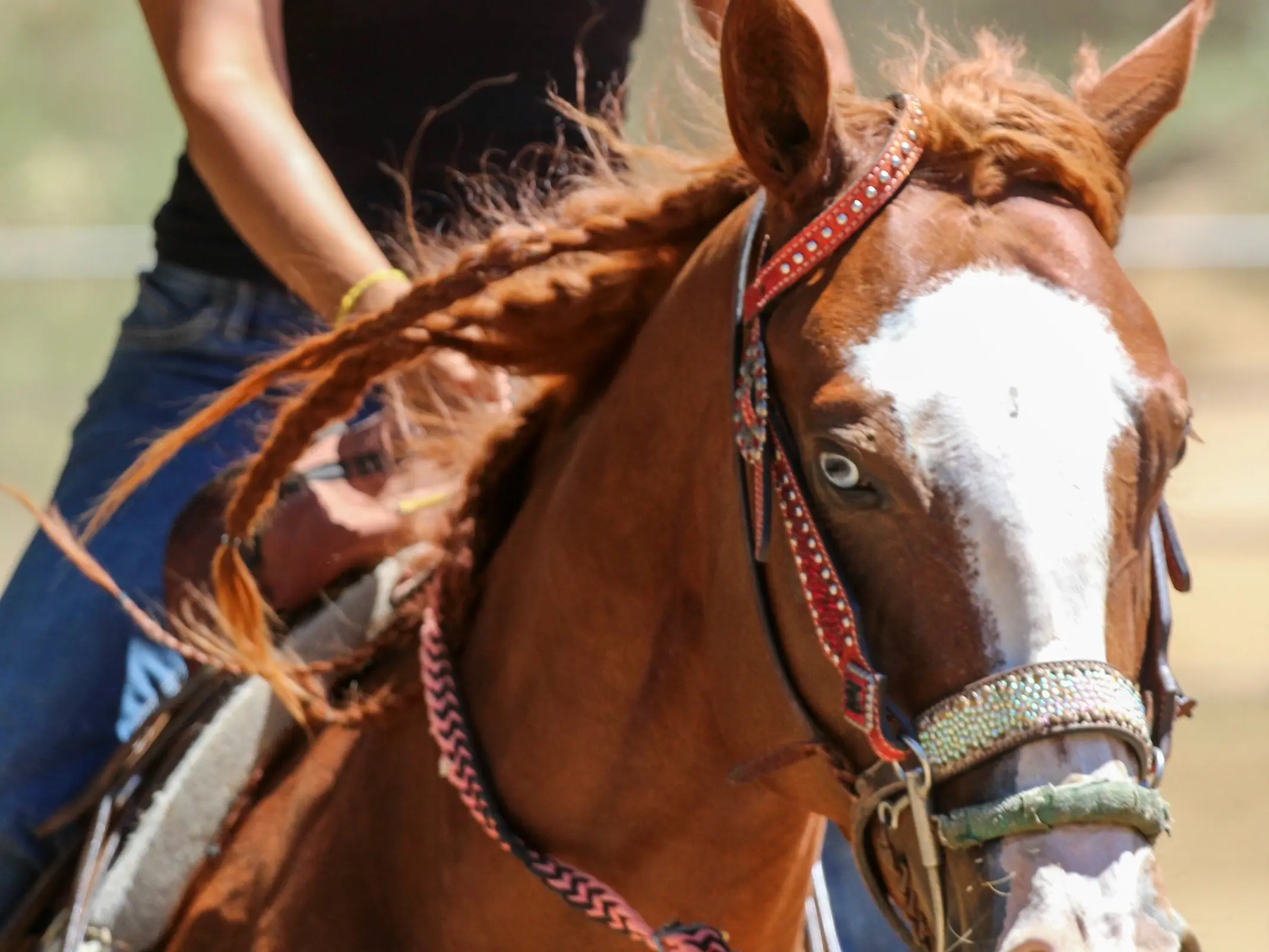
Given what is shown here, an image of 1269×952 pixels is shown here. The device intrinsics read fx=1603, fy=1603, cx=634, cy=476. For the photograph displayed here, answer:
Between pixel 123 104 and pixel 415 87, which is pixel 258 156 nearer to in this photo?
pixel 415 87

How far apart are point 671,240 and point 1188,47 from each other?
59cm

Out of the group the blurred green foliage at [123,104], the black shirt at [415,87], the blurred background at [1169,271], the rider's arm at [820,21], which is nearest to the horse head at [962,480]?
the rider's arm at [820,21]

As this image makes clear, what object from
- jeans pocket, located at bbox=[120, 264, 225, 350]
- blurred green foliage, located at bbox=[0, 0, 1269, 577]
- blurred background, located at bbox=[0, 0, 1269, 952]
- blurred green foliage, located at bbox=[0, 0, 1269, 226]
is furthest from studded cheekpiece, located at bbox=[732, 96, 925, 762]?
blurred green foliage, located at bbox=[0, 0, 1269, 226]

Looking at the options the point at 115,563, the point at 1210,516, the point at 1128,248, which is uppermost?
the point at 115,563

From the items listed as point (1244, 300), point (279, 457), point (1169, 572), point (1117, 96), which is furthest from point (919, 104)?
point (1244, 300)

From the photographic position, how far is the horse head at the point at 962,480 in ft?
4.24

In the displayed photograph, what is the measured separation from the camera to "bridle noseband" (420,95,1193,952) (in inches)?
50.6

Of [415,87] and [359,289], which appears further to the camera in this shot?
[415,87]

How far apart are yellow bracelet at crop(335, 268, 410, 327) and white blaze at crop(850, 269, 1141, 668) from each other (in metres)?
0.69

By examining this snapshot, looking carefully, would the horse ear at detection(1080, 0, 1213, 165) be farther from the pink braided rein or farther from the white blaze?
the pink braided rein

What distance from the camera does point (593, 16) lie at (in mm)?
2375

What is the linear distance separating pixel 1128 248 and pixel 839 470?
771 cm

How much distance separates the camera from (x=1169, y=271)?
1001cm

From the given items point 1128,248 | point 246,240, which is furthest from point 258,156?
point 1128,248
